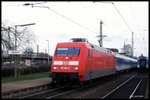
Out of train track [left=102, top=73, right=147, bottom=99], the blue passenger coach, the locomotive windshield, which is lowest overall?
train track [left=102, top=73, right=147, bottom=99]

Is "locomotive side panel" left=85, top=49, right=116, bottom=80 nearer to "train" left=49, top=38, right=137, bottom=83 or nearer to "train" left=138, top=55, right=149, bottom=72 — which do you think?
"train" left=49, top=38, right=137, bottom=83

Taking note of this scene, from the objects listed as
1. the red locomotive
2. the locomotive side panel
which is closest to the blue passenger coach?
the locomotive side panel

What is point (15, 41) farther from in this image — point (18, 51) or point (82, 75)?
point (82, 75)

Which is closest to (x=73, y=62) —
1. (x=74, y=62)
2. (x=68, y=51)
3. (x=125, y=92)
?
(x=74, y=62)

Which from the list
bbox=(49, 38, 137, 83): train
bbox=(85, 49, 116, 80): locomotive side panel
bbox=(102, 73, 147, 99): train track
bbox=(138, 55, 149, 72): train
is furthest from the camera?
bbox=(138, 55, 149, 72): train

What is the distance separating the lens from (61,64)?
16.0 m

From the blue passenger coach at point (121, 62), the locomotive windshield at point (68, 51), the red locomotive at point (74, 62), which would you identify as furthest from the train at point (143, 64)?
the locomotive windshield at point (68, 51)

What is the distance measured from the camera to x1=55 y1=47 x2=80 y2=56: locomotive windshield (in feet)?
53.1

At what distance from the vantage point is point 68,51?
53.9 ft

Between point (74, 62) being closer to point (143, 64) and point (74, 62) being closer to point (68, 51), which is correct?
point (68, 51)

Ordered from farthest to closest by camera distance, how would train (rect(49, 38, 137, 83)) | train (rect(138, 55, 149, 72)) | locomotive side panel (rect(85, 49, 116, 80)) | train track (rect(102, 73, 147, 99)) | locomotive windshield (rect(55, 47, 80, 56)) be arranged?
1. train (rect(138, 55, 149, 72))
2. locomotive side panel (rect(85, 49, 116, 80))
3. locomotive windshield (rect(55, 47, 80, 56))
4. train (rect(49, 38, 137, 83))
5. train track (rect(102, 73, 147, 99))

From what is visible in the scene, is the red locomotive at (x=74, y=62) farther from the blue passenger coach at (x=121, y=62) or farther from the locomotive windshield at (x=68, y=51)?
the blue passenger coach at (x=121, y=62)

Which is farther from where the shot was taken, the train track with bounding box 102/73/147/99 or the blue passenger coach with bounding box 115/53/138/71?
the blue passenger coach with bounding box 115/53/138/71

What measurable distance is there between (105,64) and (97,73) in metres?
3.41
